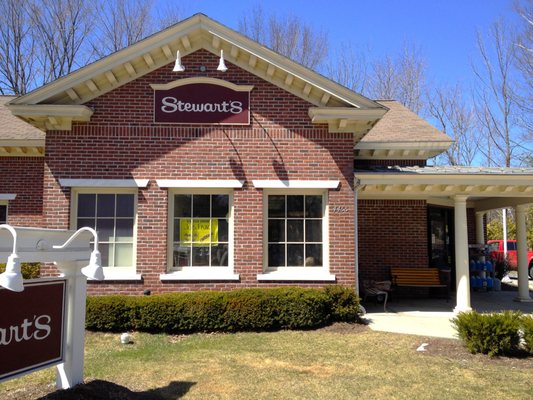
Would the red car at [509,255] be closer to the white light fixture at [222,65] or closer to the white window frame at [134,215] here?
the white light fixture at [222,65]

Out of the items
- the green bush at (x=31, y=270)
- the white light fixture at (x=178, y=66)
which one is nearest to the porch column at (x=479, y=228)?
the white light fixture at (x=178, y=66)

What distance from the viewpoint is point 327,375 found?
6.36 meters

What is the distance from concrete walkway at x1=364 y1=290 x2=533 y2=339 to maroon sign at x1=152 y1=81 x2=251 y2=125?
5158mm

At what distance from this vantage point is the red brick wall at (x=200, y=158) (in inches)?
397

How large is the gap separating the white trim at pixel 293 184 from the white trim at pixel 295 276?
1849 mm

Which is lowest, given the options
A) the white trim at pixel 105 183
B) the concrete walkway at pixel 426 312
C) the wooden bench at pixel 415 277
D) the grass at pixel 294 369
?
the grass at pixel 294 369

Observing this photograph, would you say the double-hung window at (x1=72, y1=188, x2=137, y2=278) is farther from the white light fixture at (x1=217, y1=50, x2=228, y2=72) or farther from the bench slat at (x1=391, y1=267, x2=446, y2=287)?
the bench slat at (x1=391, y1=267, x2=446, y2=287)

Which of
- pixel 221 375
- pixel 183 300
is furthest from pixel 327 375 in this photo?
pixel 183 300

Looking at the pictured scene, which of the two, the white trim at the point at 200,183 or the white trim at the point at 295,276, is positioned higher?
the white trim at the point at 200,183

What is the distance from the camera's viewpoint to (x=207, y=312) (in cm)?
891

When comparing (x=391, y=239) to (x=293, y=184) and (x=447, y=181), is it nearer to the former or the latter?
(x=447, y=181)

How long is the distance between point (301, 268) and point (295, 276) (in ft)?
0.97

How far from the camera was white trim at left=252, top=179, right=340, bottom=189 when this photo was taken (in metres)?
10.3

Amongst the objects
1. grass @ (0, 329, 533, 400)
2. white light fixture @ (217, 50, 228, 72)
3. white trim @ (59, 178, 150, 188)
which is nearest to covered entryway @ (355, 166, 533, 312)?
grass @ (0, 329, 533, 400)
